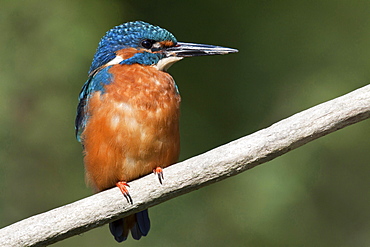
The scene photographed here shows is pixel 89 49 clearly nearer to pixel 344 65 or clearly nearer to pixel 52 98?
pixel 52 98

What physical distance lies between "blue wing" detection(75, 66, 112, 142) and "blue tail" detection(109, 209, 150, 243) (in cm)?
50

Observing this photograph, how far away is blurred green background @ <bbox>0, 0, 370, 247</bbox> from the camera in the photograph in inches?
174

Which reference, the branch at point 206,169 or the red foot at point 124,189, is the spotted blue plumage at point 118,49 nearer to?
the red foot at point 124,189

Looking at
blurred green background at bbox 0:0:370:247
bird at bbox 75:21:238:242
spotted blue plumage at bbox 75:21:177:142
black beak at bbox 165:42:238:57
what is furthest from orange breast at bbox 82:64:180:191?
blurred green background at bbox 0:0:370:247

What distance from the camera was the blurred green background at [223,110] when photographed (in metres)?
4.41

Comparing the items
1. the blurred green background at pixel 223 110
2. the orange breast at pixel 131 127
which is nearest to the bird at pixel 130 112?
the orange breast at pixel 131 127

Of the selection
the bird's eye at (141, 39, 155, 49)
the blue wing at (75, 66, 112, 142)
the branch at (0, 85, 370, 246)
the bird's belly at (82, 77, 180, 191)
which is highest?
the bird's eye at (141, 39, 155, 49)

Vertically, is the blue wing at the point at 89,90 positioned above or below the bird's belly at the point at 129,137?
above

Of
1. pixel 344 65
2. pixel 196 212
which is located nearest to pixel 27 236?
pixel 196 212

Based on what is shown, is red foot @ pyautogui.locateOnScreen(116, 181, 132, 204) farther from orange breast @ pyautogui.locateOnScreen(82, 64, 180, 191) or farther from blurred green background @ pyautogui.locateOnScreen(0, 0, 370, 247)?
blurred green background @ pyautogui.locateOnScreen(0, 0, 370, 247)

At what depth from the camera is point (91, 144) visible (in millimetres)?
3170

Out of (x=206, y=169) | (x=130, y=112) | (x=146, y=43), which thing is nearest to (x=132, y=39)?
(x=146, y=43)

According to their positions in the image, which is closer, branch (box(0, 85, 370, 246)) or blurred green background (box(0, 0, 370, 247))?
branch (box(0, 85, 370, 246))

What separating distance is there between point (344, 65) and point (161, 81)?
75.4 inches
